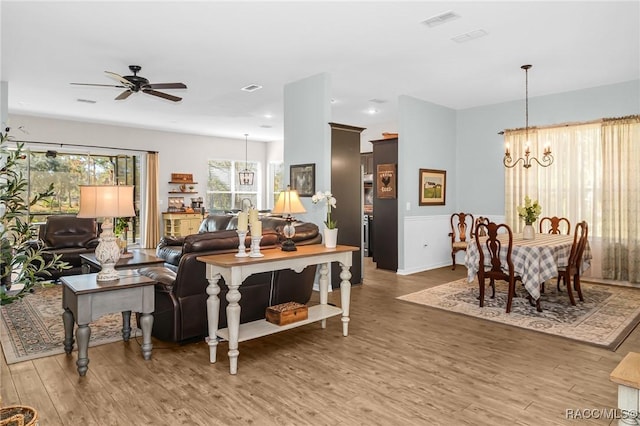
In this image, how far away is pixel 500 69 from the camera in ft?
17.6

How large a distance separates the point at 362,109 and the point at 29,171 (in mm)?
6764

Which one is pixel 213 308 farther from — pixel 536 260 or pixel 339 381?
pixel 536 260

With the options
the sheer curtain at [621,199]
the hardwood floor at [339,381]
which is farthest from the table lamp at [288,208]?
the sheer curtain at [621,199]

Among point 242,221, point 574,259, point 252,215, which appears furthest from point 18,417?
point 574,259

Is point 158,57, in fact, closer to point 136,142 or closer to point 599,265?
point 136,142

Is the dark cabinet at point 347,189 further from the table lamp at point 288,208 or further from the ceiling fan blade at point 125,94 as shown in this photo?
the ceiling fan blade at point 125,94

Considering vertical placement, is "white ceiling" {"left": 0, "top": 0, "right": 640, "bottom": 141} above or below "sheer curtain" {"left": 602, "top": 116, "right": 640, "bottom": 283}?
above

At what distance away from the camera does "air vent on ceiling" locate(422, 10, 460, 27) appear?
3.74 m

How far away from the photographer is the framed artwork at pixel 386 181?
7051 millimetres

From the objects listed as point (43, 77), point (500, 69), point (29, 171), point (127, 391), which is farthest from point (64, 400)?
point (29, 171)

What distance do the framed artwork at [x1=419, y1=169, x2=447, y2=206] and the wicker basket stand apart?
615 centimetres

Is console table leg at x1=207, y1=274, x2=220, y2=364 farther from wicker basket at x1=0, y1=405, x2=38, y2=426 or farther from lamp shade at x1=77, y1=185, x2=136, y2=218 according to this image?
wicker basket at x1=0, y1=405, x2=38, y2=426

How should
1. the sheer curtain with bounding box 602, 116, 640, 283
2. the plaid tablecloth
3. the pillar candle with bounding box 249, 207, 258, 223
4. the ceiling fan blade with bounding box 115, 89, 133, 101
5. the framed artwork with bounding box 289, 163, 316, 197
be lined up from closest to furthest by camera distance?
the pillar candle with bounding box 249, 207, 258, 223
the plaid tablecloth
the ceiling fan blade with bounding box 115, 89, 133, 101
the framed artwork with bounding box 289, 163, 316, 197
the sheer curtain with bounding box 602, 116, 640, 283

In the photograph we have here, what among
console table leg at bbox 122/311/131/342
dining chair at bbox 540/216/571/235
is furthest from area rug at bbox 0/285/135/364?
dining chair at bbox 540/216/571/235
